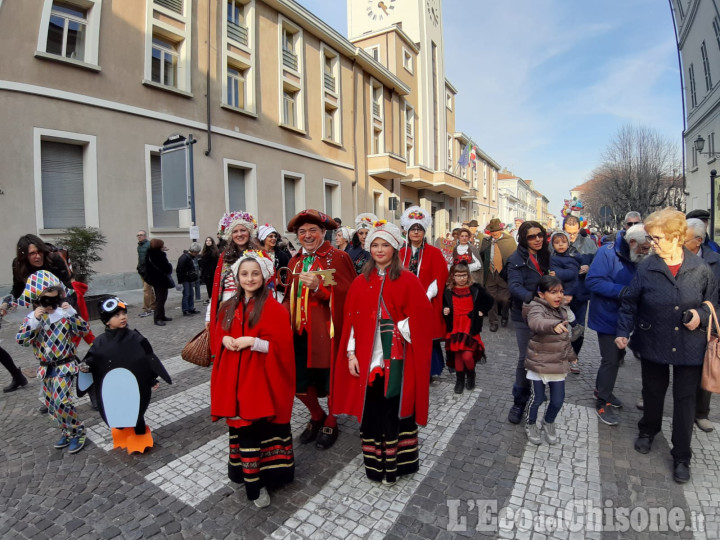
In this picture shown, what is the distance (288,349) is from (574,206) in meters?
5.95

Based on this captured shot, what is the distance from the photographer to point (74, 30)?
1089cm

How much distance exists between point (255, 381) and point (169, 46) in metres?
14.6

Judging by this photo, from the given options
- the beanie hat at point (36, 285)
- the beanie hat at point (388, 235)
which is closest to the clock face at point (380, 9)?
the beanie hat at point (36, 285)

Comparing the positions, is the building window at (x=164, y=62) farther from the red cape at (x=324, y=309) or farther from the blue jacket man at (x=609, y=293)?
the blue jacket man at (x=609, y=293)

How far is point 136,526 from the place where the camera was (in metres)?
2.52

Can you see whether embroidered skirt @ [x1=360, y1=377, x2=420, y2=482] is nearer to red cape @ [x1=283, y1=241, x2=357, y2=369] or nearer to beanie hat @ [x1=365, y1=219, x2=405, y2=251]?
red cape @ [x1=283, y1=241, x2=357, y2=369]

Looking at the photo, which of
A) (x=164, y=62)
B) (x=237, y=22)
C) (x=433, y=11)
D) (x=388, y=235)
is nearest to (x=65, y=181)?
(x=164, y=62)

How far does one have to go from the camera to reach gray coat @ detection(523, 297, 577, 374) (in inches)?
130

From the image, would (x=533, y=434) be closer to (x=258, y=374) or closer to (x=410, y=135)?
(x=258, y=374)

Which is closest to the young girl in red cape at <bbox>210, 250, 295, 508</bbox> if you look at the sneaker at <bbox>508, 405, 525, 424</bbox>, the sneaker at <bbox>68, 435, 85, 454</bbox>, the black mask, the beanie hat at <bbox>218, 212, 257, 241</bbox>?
the beanie hat at <bbox>218, 212, 257, 241</bbox>

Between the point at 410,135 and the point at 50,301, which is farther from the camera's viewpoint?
the point at 410,135

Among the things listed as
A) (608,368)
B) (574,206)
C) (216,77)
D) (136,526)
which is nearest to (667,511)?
(608,368)

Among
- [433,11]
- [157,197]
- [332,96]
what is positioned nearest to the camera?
[157,197]

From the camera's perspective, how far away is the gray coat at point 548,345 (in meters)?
3.29
